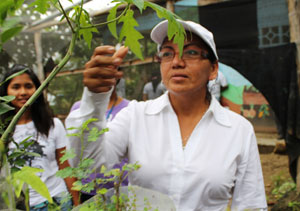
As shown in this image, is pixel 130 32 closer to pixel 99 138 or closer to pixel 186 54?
pixel 99 138

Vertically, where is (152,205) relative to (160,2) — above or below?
below

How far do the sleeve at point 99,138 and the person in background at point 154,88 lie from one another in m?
2.75

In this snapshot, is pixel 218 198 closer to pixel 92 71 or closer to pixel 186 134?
pixel 186 134

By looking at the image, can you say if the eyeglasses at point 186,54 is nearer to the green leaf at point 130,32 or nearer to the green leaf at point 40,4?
the green leaf at point 130,32

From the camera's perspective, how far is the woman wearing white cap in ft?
4.84

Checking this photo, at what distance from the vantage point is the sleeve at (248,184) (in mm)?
1548

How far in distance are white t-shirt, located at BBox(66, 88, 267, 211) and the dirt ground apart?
300 centimetres

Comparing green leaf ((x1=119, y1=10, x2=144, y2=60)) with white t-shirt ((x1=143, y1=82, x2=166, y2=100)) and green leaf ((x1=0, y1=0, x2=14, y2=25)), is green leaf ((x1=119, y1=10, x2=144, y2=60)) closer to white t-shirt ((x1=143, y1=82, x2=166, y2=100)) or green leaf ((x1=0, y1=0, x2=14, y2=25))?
green leaf ((x1=0, y1=0, x2=14, y2=25))

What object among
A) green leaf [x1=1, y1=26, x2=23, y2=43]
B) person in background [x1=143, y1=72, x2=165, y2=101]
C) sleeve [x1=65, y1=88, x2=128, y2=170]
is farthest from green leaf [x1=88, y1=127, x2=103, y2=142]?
person in background [x1=143, y1=72, x2=165, y2=101]

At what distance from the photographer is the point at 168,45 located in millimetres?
1638

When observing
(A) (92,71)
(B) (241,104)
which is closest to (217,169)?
(A) (92,71)

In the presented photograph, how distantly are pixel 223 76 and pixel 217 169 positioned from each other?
3.51m

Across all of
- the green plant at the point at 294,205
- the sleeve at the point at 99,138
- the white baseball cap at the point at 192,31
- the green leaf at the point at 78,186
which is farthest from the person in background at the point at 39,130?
the green plant at the point at 294,205

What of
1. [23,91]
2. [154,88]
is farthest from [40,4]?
[154,88]
